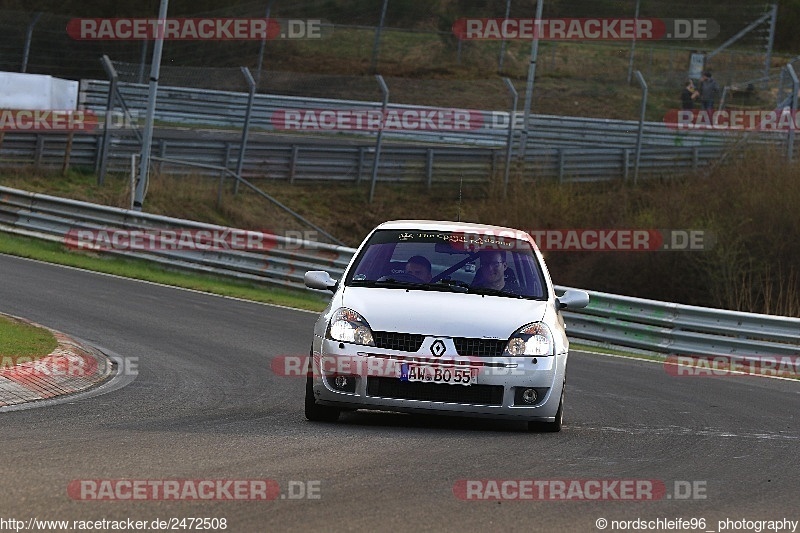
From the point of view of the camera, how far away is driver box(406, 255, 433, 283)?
10445 millimetres

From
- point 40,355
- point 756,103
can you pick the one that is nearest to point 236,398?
point 40,355

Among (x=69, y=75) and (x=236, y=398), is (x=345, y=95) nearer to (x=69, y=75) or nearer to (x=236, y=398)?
(x=69, y=75)

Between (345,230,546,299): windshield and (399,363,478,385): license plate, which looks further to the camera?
(345,230,546,299): windshield

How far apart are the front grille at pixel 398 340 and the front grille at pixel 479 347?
0.84 feet

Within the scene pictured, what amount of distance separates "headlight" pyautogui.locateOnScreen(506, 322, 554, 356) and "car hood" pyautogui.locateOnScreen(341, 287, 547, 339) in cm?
5

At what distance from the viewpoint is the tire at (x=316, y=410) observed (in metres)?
9.87

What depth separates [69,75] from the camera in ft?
119

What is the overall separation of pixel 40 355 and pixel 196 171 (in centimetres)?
1970

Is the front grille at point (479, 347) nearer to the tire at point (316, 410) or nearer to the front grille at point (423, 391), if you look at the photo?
the front grille at point (423, 391)
